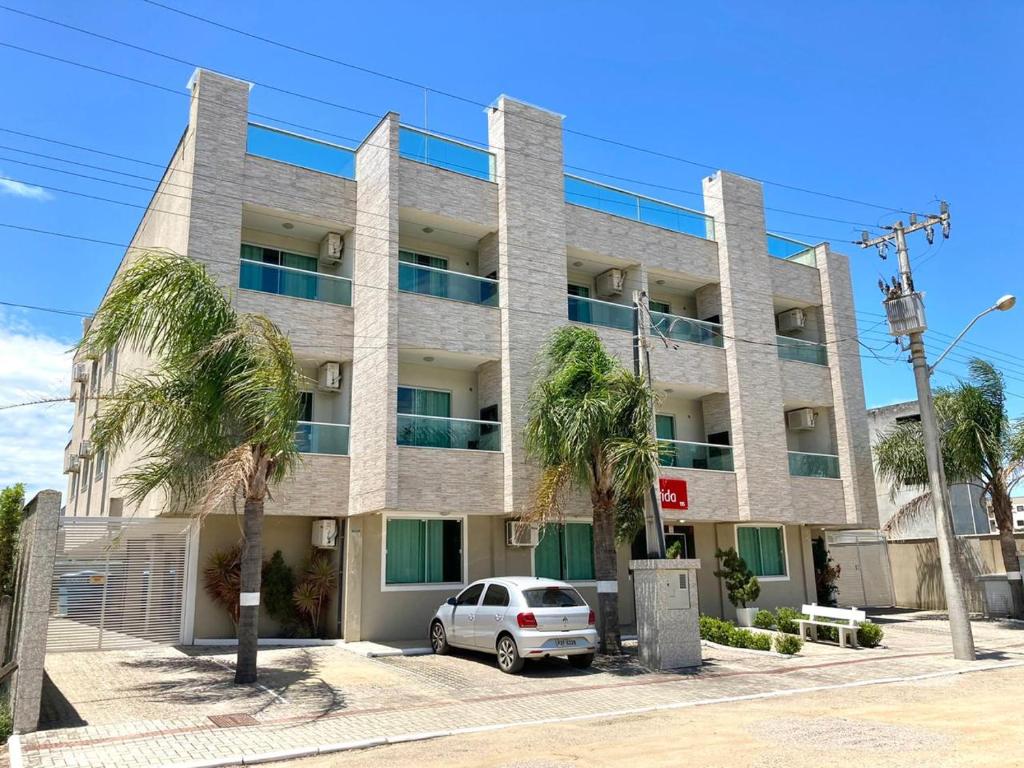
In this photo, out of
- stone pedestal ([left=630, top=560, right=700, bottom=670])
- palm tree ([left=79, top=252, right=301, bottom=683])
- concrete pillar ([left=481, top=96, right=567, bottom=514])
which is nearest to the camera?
palm tree ([left=79, top=252, right=301, bottom=683])

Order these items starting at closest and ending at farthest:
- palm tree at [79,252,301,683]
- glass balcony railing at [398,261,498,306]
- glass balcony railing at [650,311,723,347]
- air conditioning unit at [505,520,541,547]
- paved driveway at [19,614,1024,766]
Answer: paved driveway at [19,614,1024,766] < palm tree at [79,252,301,683] < air conditioning unit at [505,520,541,547] < glass balcony railing at [398,261,498,306] < glass balcony railing at [650,311,723,347]

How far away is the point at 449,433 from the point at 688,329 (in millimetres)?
8852

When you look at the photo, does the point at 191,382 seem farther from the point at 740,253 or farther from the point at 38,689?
the point at 740,253

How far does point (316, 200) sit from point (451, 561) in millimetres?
9348

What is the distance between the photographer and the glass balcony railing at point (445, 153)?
20016 millimetres

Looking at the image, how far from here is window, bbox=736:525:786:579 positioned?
81.6ft

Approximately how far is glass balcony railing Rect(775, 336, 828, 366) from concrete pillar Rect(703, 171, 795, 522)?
1157 millimetres

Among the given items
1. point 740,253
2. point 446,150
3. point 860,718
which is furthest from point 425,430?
point 740,253

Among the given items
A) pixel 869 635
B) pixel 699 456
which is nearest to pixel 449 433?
pixel 699 456

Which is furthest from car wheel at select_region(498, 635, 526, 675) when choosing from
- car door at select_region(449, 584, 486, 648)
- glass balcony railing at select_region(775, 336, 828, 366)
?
glass balcony railing at select_region(775, 336, 828, 366)

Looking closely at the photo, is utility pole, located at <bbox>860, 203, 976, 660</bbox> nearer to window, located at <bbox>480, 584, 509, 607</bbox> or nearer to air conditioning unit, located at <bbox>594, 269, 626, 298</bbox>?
air conditioning unit, located at <bbox>594, 269, 626, 298</bbox>

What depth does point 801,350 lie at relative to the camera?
87.6 feet

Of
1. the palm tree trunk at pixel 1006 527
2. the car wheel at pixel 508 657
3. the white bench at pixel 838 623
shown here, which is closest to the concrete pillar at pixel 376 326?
the car wheel at pixel 508 657

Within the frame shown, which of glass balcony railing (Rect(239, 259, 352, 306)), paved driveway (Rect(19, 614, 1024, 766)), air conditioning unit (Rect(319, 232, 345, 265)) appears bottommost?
paved driveway (Rect(19, 614, 1024, 766))
